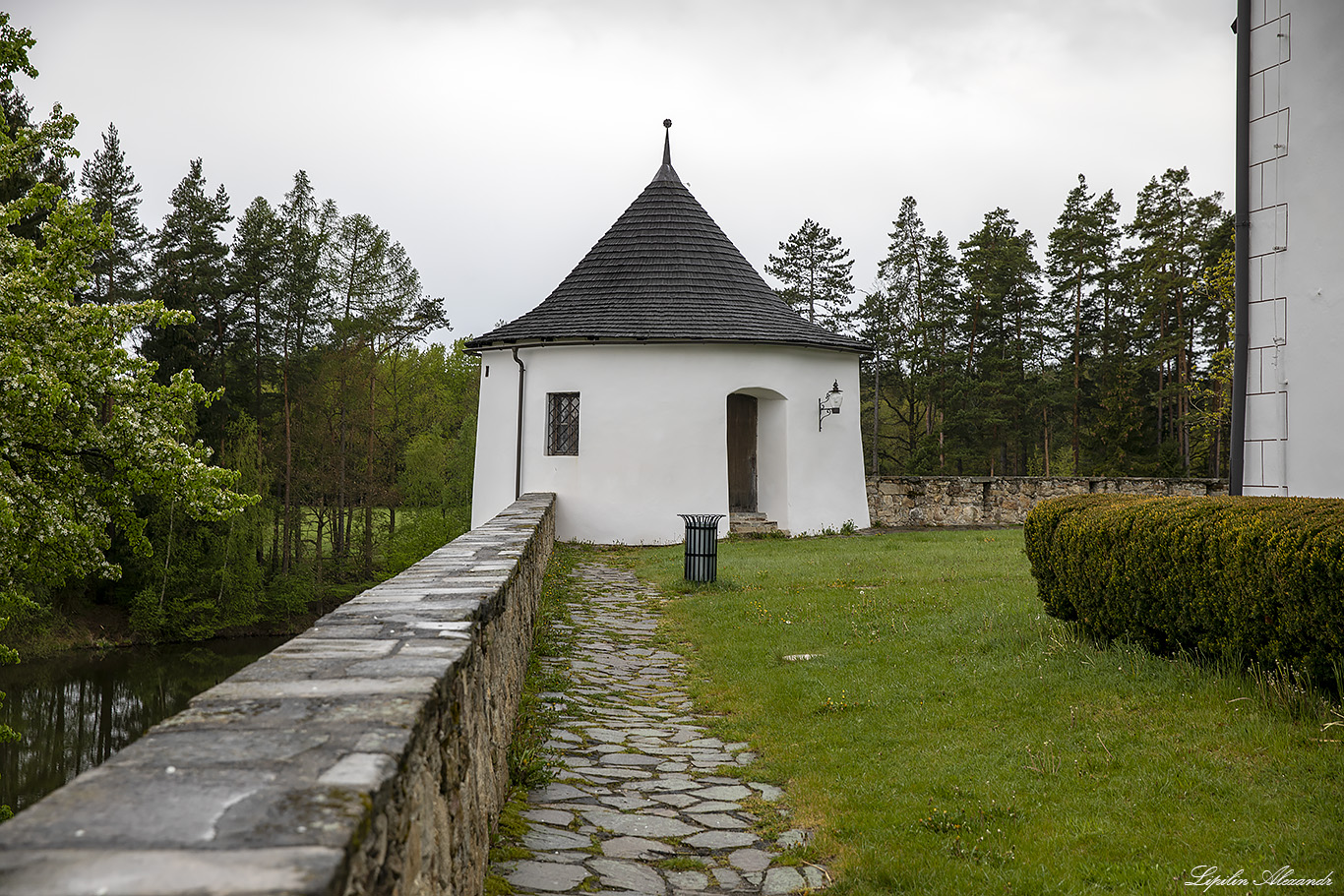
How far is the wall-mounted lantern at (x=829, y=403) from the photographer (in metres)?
19.2

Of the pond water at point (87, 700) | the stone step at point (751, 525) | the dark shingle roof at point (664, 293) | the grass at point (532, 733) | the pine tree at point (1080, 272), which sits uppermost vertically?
the pine tree at point (1080, 272)

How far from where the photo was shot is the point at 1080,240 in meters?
39.2

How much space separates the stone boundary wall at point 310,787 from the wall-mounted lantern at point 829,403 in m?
15.7

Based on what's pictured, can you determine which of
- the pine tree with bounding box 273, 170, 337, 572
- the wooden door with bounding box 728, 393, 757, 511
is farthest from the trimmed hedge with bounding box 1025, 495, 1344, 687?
the pine tree with bounding box 273, 170, 337, 572

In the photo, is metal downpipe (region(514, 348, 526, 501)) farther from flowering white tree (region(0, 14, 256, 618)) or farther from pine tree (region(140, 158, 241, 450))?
pine tree (region(140, 158, 241, 450))

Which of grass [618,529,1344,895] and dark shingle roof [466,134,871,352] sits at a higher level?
dark shingle roof [466,134,871,352]

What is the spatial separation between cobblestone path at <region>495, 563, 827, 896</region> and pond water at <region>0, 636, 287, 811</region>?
796 inches

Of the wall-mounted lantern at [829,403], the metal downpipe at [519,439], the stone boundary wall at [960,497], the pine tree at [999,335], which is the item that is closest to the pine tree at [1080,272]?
the pine tree at [999,335]

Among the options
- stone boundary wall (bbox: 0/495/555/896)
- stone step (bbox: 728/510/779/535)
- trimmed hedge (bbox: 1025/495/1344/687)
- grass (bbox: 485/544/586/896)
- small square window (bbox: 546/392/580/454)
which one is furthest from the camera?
stone step (bbox: 728/510/779/535)

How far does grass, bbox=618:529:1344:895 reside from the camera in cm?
370

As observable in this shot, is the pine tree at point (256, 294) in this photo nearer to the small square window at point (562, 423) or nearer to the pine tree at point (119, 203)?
the pine tree at point (119, 203)

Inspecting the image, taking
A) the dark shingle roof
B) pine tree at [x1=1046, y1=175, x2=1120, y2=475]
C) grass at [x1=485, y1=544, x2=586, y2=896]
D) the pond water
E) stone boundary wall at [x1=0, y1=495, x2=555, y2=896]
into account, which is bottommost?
the pond water

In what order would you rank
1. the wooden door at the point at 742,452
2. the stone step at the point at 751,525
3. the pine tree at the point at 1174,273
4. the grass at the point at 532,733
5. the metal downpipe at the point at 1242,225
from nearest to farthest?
1. the grass at the point at 532,733
2. the metal downpipe at the point at 1242,225
3. the stone step at the point at 751,525
4. the wooden door at the point at 742,452
5. the pine tree at the point at 1174,273

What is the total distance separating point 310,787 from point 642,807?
292 cm
